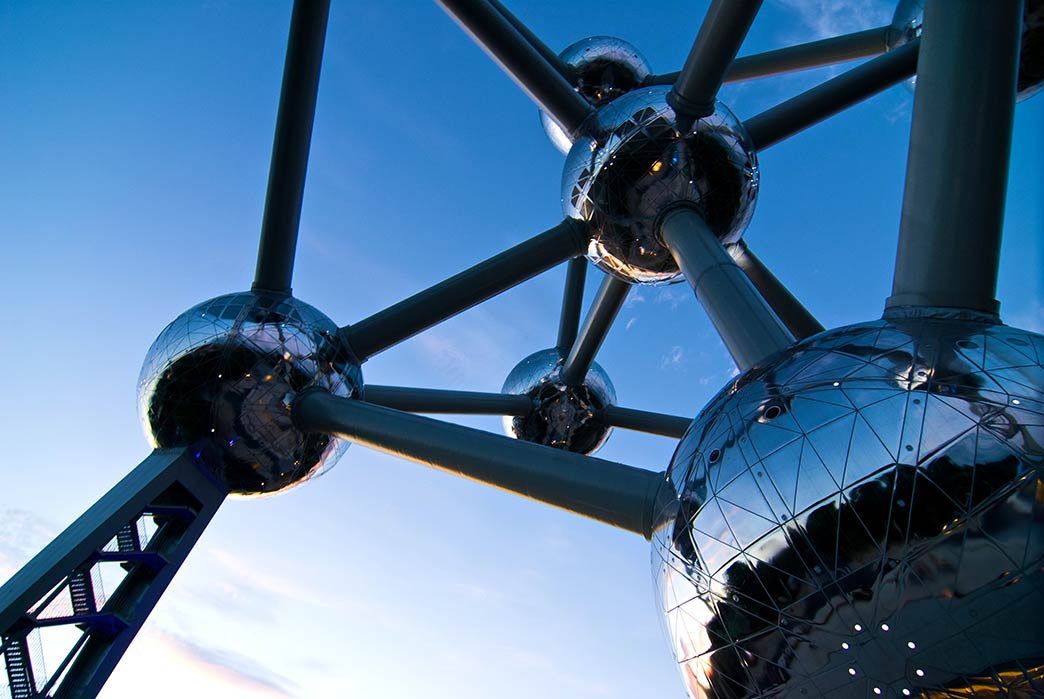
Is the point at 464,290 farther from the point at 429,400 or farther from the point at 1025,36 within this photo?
the point at 1025,36

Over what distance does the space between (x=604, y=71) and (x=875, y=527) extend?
10.9m

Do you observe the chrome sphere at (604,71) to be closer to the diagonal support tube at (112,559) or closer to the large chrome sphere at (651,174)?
the large chrome sphere at (651,174)

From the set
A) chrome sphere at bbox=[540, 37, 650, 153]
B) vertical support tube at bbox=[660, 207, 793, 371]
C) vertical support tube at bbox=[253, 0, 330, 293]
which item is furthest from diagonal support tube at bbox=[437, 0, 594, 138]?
chrome sphere at bbox=[540, 37, 650, 153]

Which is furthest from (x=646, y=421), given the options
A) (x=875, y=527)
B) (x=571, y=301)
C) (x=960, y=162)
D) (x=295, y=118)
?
(x=875, y=527)

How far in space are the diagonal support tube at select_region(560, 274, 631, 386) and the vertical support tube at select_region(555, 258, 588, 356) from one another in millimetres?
A: 1375

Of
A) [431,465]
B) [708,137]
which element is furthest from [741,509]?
[708,137]

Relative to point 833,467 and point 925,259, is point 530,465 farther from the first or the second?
point 925,259

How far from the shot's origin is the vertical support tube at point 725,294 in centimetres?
467

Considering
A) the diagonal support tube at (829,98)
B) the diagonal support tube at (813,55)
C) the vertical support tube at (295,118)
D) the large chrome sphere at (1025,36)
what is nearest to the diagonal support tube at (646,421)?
the diagonal support tube at (829,98)

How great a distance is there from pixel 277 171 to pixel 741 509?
5.34 m

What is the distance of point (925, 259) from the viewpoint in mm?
3504

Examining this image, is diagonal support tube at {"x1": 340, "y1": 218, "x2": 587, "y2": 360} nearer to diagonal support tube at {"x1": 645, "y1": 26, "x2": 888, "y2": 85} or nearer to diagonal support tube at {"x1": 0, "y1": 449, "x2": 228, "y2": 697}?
diagonal support tube at {"x1": 0, "y1": 449, "x2": 228, "y2": 697}

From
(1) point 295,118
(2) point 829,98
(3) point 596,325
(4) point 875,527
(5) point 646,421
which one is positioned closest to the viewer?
(4) point 875,527

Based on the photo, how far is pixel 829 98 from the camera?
7.45 metres
